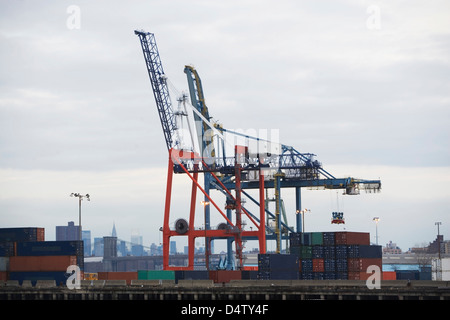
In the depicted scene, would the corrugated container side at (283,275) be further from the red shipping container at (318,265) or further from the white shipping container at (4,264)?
the white shipping container at (4,264)

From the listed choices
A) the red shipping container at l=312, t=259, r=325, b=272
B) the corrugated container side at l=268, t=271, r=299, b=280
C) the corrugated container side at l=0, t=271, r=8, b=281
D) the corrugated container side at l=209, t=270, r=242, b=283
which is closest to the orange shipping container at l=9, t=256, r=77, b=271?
the corrugated container side at l=0, t=271, r=8, b=281

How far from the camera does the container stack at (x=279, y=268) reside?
339ft

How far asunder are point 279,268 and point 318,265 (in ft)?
16.9

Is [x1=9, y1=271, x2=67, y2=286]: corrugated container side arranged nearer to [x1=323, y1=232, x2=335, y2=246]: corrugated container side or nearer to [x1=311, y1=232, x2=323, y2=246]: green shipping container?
[x1=311, y1=232, x2=323, y2=246]: green shipping container

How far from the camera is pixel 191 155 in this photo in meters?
130

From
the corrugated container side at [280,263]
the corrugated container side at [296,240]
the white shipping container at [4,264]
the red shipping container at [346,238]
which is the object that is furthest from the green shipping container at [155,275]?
the red shipping container at [346,238]

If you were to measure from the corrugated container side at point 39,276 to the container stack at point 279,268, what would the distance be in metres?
28.2

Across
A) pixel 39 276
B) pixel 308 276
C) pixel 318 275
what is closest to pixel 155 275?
pixel 39 276

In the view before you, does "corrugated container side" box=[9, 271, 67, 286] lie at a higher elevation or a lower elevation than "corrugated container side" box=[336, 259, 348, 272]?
lower

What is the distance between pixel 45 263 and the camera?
372 ft

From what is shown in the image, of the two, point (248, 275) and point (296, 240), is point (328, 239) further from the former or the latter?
point (248, 275)

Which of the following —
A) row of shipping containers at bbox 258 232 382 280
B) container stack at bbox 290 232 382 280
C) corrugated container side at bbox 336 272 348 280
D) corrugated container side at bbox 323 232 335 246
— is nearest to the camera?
corrugated container side at bbox 336 272 348 280

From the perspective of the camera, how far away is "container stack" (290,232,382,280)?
336ft
